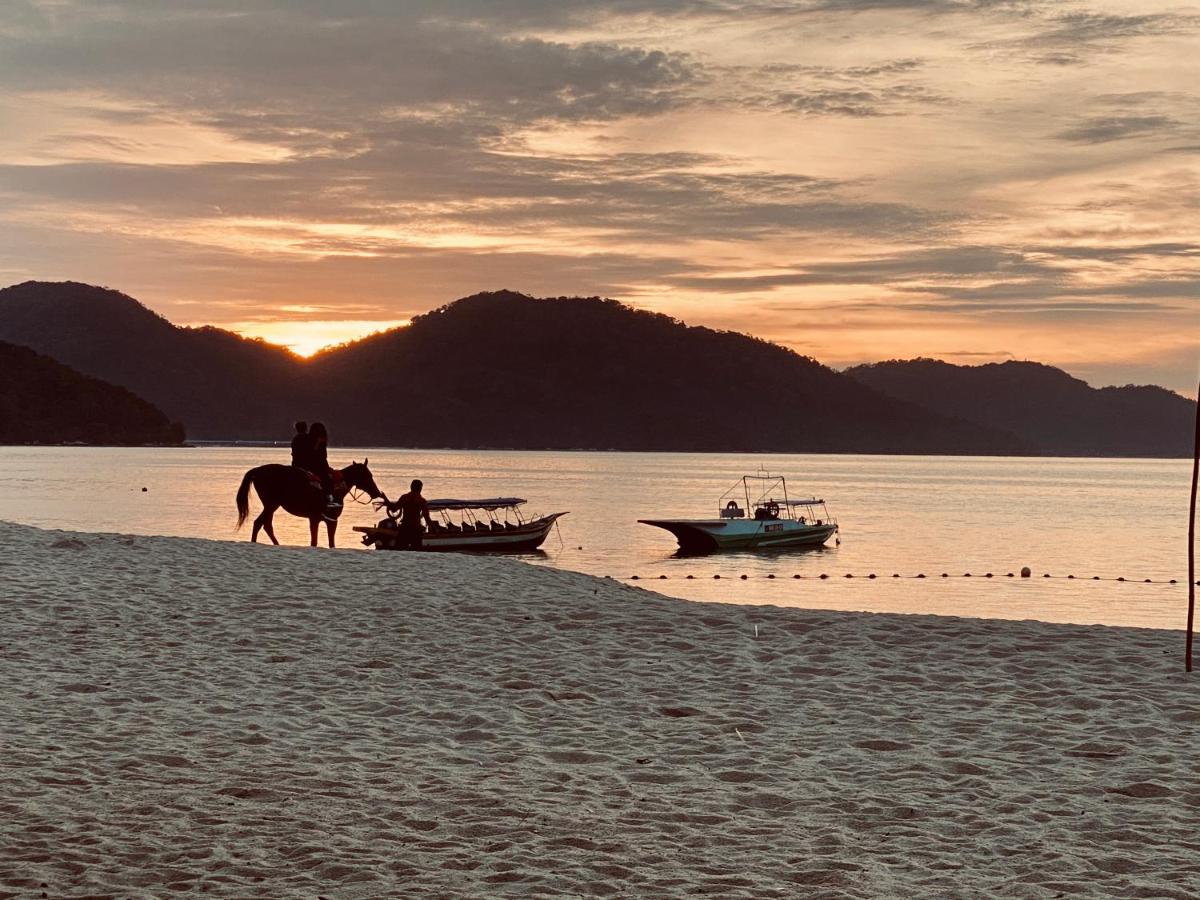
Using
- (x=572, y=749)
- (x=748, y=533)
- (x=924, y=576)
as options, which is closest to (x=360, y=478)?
(x=572, y=749)

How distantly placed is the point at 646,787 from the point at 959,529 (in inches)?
3107

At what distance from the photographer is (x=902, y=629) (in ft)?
44.7

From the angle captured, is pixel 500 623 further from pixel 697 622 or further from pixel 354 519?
pixel 354 519

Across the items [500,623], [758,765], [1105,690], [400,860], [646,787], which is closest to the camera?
[400,860]

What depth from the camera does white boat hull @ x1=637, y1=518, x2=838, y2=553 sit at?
2238 inches

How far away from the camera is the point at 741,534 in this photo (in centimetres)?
5916

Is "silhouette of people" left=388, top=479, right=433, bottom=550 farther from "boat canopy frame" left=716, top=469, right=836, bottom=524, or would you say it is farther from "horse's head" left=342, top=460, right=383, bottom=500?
"boat canopy frame" left=716, top=469, right=836, bottom=524

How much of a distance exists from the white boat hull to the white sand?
41.1 meters

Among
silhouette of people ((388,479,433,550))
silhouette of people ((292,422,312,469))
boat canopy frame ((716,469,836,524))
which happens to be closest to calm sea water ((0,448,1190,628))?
boat canopy frame ((716,469,836,524))

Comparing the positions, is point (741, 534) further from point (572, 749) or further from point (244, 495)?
point (572, 749)

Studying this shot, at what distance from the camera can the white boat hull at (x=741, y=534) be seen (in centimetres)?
5684

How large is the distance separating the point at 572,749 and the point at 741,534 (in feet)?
167

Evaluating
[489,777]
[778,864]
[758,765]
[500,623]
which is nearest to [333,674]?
[500,623]

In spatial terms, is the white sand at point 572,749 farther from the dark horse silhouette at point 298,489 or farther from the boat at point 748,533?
the boat at point 748,533
